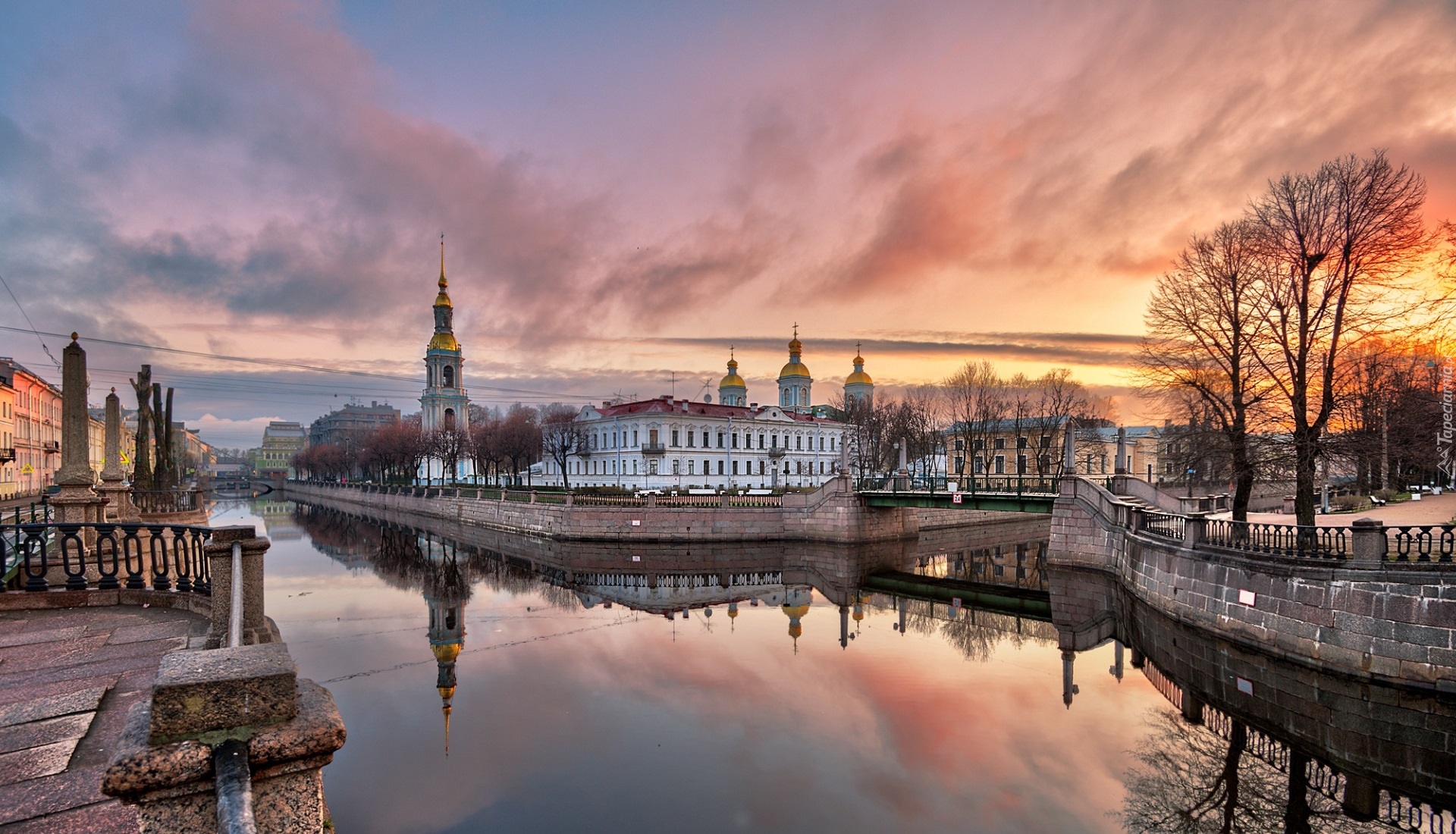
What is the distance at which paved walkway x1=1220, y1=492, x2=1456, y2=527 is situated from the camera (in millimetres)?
24641

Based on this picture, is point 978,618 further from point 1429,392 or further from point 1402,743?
point 1429,392

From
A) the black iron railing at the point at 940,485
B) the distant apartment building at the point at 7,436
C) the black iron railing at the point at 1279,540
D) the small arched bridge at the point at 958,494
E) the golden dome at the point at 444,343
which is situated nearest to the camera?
the black iron railing at the point at 1279,540

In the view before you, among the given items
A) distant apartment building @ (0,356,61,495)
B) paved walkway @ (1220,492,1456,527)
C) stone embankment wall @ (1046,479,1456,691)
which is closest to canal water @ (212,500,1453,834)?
stone embankment wall @ (1046,479,1456,691)

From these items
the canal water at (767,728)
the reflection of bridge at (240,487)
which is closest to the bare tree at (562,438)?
the canal water at (767,728)

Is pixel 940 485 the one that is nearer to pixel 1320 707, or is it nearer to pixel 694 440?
pixel 1320 707

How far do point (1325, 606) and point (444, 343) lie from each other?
333 ft

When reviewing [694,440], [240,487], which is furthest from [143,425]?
[240,487]

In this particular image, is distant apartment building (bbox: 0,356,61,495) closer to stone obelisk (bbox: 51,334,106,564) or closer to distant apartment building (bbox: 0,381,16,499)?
distant apartment building (bbox: 0,381,16,499)

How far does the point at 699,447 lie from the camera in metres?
70.1

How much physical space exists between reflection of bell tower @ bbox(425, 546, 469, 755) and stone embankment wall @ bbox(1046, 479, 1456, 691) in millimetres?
17604

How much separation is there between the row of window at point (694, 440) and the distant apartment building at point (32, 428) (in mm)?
41313

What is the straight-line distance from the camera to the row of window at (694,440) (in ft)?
226

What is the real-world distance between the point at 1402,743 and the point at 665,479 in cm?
5806

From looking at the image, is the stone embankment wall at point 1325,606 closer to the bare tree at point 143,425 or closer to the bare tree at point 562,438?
the bare tree at point 143,425
